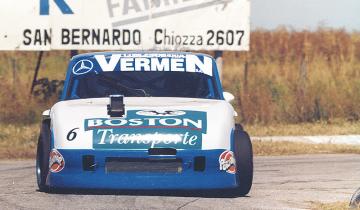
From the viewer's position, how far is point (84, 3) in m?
21.5

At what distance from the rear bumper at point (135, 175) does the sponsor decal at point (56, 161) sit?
40mm

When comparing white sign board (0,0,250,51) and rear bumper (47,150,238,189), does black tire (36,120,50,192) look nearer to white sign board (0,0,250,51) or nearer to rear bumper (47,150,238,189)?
rear bumper (47,150,238,189)

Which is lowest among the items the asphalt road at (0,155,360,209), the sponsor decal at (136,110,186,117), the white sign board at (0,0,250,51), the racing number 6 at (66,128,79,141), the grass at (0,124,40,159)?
the grass at (0,124,40,159)

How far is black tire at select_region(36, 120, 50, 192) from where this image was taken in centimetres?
1130

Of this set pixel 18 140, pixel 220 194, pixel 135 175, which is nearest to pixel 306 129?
pixel 18 140

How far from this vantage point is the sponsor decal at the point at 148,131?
35.4ft

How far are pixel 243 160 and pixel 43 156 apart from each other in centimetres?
205

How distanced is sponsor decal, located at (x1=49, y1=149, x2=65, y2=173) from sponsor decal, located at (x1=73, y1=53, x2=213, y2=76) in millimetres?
1815

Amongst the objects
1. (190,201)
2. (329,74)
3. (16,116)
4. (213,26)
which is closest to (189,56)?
(190,201)

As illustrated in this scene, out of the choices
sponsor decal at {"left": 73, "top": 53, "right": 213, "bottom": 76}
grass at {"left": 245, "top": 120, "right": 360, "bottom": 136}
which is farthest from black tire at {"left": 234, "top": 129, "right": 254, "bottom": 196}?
grass at {"left": 245, "top": 120, "right": 360, "bottom": 136}

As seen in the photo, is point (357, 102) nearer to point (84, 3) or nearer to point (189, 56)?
point (84, 3)

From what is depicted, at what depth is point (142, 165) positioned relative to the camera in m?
10.8

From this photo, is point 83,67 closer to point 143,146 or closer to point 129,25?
point 143,146

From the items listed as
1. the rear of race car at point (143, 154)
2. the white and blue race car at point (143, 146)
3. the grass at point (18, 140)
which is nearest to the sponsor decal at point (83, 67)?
the white and blue race car at point (143, 146)
